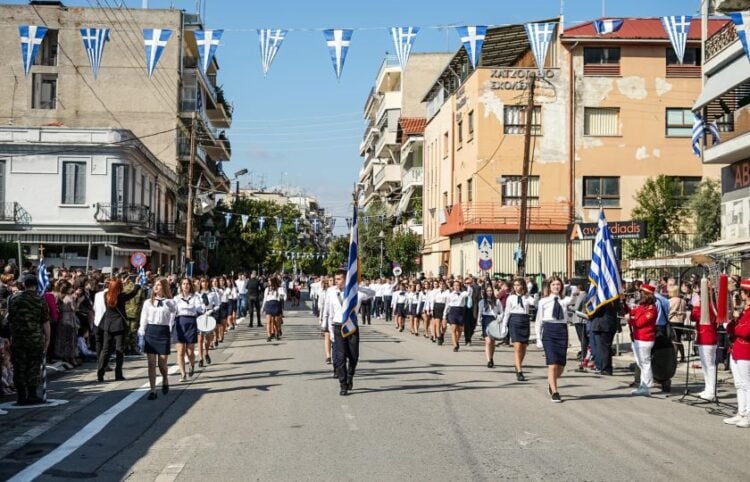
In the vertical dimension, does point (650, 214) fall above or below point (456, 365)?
above

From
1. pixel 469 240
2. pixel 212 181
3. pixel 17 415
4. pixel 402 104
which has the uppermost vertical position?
pixel 402 104

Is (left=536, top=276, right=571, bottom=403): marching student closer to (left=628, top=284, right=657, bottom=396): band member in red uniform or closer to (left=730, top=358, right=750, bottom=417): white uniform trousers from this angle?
(left=628, top=284, right=657, bottom=396): band member in red uniform

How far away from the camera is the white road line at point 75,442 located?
834cm

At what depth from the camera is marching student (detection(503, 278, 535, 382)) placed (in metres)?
15.5

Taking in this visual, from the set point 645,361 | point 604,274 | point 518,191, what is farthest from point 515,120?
point 645,361

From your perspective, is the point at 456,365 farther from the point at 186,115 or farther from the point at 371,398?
the point at 186,115

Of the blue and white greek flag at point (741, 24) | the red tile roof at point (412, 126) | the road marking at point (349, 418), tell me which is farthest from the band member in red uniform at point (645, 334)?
the red tile roof at point (412, 126)

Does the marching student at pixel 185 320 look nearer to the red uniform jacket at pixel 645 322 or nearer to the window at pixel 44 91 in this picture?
the red uniform jacket at pixel 645 322

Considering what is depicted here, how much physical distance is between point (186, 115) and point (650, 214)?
99.4 feet

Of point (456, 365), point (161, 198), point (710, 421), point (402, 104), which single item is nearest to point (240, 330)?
point (456, 365)

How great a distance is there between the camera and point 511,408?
40.2 ft

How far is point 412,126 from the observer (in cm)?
7056

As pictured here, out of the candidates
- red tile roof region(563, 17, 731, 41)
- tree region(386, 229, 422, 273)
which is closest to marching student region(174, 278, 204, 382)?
red tile roof region(563, 17, 731, 41)

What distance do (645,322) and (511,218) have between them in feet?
97.2
